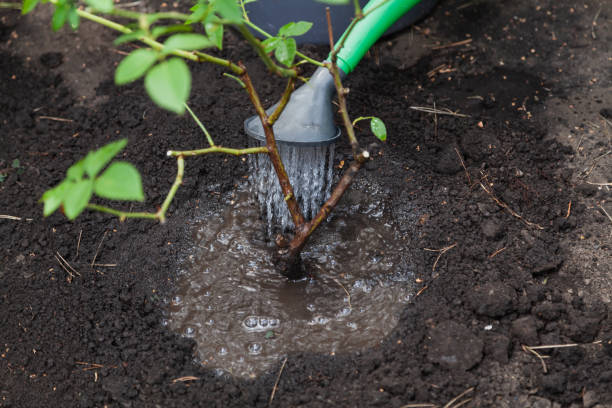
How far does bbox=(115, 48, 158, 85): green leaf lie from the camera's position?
2.46 ft

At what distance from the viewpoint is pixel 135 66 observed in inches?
29.9

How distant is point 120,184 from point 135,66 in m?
0.17

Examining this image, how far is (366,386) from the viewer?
4.50ft

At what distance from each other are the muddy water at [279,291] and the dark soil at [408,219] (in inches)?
2.6

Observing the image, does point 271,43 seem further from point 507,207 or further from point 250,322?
point 507,207

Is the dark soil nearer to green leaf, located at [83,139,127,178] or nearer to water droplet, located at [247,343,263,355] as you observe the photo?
water droplet, located at [247,343,263,355]

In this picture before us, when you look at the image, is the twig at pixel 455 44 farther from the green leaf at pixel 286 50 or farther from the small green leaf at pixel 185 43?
the small green leaf at pixel 185 43

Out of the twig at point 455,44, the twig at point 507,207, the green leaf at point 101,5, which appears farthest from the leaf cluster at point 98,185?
the twig at point 455,44

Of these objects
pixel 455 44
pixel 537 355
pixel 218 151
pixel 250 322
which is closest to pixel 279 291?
pixel 250 322

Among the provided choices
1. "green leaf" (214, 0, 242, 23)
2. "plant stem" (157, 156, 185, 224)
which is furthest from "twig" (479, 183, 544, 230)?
"green leaf" (214, 0, 242, 23)

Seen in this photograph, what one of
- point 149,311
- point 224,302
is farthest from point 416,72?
point 149,311

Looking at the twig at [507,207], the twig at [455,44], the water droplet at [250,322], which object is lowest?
the water droplet at [250,322]

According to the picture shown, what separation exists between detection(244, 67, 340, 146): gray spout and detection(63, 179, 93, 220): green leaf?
2.43ft

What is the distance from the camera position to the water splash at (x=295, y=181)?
179 centimetres
